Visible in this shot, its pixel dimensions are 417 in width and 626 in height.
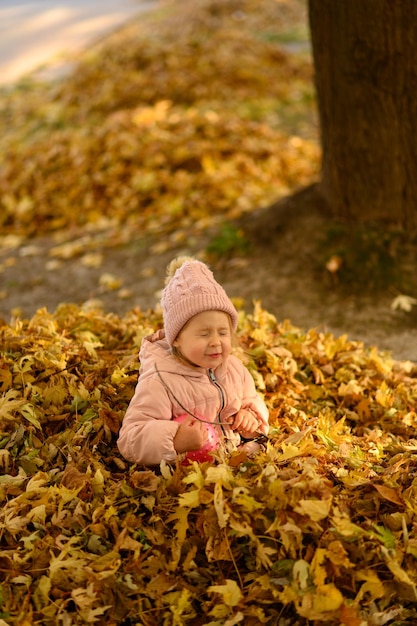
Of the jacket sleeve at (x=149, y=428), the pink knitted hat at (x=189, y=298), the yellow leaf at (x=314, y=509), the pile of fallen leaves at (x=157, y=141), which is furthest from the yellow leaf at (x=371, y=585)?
the pile of fallen leaves at (x=157, y=141)

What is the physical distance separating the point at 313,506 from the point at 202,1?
69.7ft

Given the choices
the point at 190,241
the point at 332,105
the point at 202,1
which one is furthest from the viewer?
the point at 202,1

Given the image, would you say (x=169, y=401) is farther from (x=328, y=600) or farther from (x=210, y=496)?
(x=328, y=600)

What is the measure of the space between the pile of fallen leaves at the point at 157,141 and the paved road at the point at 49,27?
3.90m

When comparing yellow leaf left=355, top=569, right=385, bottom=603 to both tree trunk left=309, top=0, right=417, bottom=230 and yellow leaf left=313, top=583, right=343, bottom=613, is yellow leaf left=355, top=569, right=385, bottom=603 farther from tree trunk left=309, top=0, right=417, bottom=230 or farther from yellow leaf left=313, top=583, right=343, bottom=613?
tree trunk left=309, top=0, right=417, bottom=230

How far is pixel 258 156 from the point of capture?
8500 mm

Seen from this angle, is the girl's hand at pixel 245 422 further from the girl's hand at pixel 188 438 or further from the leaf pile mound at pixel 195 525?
the girl's hand at pixel 188 438

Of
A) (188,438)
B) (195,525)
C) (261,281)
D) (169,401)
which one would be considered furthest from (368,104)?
(195,525)

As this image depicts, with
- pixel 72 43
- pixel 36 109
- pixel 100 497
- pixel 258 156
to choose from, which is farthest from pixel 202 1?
pixel 100 497

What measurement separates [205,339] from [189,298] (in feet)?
0.61

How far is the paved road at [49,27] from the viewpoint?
16750mm

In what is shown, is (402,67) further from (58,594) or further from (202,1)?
(202,1)

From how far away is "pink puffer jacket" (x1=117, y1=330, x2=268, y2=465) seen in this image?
8.96ft

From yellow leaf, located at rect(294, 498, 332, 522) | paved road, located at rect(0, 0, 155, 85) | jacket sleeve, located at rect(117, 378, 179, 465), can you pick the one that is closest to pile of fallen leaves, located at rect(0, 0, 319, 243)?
paved road, located at rect(0, 0, 155, 85)
